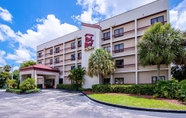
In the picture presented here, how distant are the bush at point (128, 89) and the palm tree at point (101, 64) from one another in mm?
2034

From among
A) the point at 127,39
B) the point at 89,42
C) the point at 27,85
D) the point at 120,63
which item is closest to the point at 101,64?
the point at 120,63

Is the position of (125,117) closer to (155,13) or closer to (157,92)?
(157,92)

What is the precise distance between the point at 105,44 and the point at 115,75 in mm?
5623

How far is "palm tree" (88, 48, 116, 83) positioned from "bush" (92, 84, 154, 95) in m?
2.03

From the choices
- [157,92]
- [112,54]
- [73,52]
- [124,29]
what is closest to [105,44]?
[112,54]

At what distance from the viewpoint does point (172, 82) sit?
13383 mm

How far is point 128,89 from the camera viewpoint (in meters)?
17.3

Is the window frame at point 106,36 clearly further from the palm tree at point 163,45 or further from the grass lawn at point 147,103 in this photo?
the grass lawn at point 147,103

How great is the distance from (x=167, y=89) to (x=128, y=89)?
195 inches

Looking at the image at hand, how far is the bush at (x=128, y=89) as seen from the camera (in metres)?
15.3

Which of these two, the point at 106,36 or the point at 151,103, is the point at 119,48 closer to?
the point at 106,36

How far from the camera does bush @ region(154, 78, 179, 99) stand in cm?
1291

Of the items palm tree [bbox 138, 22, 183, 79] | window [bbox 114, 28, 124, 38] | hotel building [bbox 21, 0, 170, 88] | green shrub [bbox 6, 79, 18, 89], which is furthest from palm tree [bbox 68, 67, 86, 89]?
green shrub [bbox 6, 79, 18, 89]

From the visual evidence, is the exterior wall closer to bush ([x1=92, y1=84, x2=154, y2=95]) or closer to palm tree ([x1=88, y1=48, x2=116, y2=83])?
bush ([x1=92, y1=84, x2=154, y2=95])
